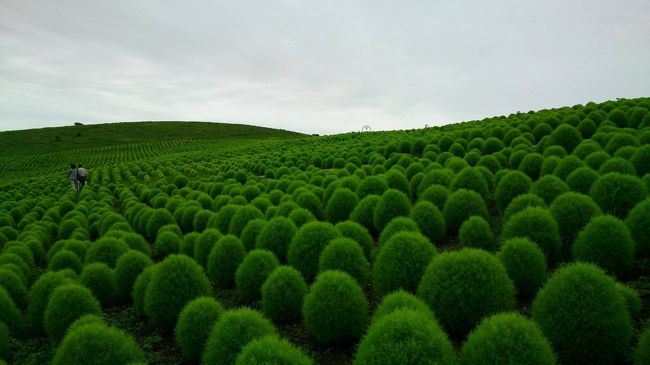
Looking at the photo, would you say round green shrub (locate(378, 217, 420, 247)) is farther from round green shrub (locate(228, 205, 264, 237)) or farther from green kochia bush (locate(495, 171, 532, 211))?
round green shrub (locate(228, 205, 264, 237))

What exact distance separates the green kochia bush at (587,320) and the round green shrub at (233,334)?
3.83 meters

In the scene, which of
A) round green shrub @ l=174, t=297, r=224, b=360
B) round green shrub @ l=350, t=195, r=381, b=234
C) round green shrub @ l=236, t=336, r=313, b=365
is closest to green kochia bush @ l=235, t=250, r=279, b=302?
round green shrub @ l=174, t=297, r=224, b=360

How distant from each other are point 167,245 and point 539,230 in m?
10.5

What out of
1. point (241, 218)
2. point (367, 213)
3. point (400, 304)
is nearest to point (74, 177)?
point (241, 218)

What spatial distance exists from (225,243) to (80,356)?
15.2 feet

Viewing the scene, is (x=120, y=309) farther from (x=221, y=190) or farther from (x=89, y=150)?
(x=89, y=150)

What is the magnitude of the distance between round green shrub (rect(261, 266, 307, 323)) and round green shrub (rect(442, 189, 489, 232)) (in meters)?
4.97

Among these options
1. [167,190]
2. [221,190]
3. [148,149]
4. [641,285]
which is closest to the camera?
[641,285]

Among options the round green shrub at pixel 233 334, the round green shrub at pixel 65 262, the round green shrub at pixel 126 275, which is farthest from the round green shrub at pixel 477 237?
the round green shrub at pixel 65 262

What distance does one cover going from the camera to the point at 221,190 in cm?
2228

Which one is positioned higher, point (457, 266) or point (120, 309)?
point (457, 266)

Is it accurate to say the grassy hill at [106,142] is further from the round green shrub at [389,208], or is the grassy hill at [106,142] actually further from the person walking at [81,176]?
the round green shrub at [389,208]

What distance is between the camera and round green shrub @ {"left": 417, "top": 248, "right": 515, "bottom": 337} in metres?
6.11

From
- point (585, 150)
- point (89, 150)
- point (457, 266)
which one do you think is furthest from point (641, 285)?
point (89, 150)
